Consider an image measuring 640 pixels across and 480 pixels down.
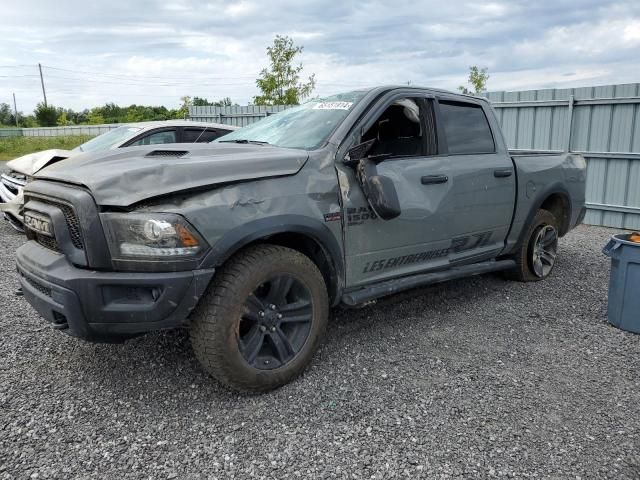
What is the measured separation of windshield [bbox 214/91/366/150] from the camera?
12.0ft

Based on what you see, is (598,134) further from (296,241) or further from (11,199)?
(11,199)

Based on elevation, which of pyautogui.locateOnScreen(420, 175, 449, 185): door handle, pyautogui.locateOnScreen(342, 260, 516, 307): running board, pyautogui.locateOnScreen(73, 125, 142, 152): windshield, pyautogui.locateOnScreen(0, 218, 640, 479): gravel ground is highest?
pyautogui.locateOnScreen(73, 125, 142, 152): windshield

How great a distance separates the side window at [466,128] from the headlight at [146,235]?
251 cm

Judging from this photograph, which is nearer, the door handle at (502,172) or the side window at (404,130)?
the side window at (404,130)

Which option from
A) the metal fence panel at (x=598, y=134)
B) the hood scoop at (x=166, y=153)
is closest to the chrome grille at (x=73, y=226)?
the hood scoop at (x=166, y=153)

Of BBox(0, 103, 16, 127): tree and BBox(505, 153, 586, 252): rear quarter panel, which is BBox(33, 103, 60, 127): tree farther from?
BBox(505, 153, 586, 252): rear quarter panel

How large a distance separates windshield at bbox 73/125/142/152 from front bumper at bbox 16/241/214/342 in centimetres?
477

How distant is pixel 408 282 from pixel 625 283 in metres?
1.82

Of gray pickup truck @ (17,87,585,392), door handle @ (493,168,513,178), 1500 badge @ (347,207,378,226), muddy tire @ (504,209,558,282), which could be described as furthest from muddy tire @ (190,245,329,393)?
muddy tire @ (504,209,558,282)

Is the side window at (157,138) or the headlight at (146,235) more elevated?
the side window at (157,138)

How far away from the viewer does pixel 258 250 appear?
3.08 meters

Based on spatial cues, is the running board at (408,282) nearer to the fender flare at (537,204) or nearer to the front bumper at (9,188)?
the fender flare at (537,204)

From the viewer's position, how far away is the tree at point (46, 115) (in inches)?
2849

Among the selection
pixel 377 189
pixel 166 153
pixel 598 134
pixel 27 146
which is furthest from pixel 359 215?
pixel 27 146
